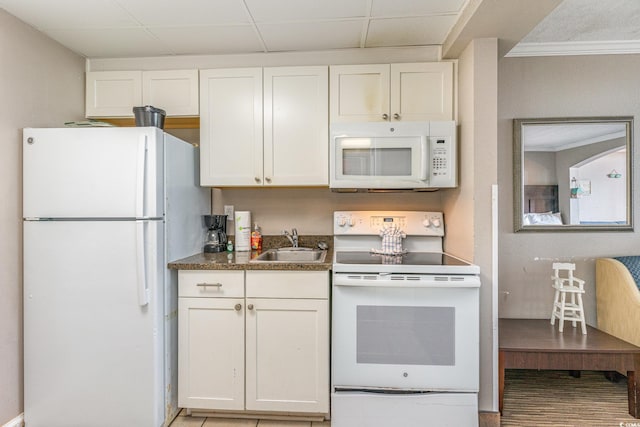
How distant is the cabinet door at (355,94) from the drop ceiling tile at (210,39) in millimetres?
559

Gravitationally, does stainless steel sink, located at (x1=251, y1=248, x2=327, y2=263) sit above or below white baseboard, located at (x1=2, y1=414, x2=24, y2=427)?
above

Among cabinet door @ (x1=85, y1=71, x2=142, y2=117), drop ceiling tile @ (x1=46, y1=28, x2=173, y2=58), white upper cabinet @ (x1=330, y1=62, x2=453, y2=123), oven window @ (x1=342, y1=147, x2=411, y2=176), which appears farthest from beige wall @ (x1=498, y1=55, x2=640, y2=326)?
cabinet door @ (x1=85, y1=71, x2=142, y2=117)

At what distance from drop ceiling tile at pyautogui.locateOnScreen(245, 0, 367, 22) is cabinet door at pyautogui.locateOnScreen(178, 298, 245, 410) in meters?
1.57

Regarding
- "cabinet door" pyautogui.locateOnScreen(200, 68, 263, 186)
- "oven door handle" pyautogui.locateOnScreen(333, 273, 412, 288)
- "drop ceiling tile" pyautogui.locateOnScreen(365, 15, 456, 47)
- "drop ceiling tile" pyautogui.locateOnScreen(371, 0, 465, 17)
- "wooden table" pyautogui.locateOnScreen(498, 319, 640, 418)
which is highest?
"drop ceiling tile" pyautogui.locateOnScreen(365, 15, 456, 47)

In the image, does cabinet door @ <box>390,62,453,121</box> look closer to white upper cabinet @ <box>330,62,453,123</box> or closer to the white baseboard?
white upper cabinet @ <box>330,62,453,123</box>

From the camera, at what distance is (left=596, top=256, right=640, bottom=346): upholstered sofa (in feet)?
6.40

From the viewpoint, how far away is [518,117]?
2.28 meters

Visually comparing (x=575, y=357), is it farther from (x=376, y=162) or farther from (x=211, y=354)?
(x=211, y=354)

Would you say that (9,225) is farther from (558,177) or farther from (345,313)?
(558,177)

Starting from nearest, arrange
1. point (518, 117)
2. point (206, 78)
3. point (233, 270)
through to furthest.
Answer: point (233, 270)
point (206, 78)
point (518, 117)

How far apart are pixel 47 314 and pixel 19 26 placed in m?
1.55

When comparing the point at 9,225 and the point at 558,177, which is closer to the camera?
the point at 9,225

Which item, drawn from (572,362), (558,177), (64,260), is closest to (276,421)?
(64,260)

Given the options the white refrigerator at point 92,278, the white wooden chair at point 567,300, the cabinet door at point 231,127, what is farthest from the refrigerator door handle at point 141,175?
the white wooden chair at point 567,300
